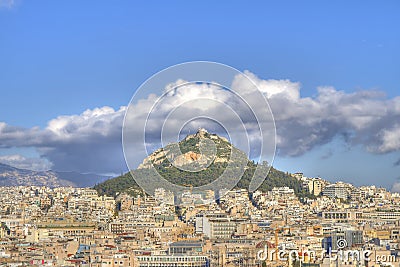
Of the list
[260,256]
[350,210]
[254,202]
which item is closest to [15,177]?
[254,202]

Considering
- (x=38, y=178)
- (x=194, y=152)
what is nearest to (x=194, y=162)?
(x=194, y=152)

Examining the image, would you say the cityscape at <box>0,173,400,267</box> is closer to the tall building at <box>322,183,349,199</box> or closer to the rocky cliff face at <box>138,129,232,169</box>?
the tall building at <box>322,183,349,199</box>

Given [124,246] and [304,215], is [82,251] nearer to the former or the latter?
[124,246]

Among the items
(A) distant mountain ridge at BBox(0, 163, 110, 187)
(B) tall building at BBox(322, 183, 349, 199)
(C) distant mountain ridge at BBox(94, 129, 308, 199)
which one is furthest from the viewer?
(A) distant mountain ridge at BBox(0, 163, 110, 187)

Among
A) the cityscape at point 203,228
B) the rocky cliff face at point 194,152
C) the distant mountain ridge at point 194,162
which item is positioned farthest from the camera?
the distant mountain ridge at point 194,162

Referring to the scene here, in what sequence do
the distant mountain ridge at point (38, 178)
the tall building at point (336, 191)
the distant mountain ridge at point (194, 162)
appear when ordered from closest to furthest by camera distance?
1. the distant mountain ridge at point (194, 162)
2. the tall building at point (336, 191)
3. the distant mountain ridge at point (38, 178)

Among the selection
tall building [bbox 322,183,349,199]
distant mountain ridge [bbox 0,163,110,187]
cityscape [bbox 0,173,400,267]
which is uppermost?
distant mountain ridge [bbox 0,163,110,187]

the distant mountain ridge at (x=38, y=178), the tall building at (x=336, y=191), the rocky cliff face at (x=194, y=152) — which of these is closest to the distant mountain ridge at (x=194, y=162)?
the rocky cliff face at (x=194, y=152)

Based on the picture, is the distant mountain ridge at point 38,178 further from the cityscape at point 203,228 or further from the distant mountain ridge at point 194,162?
the distant mountain ridge at point 194,162

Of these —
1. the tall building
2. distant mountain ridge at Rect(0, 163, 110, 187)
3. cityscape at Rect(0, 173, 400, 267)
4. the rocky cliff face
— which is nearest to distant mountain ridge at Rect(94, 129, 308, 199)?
the rocky cliff face
